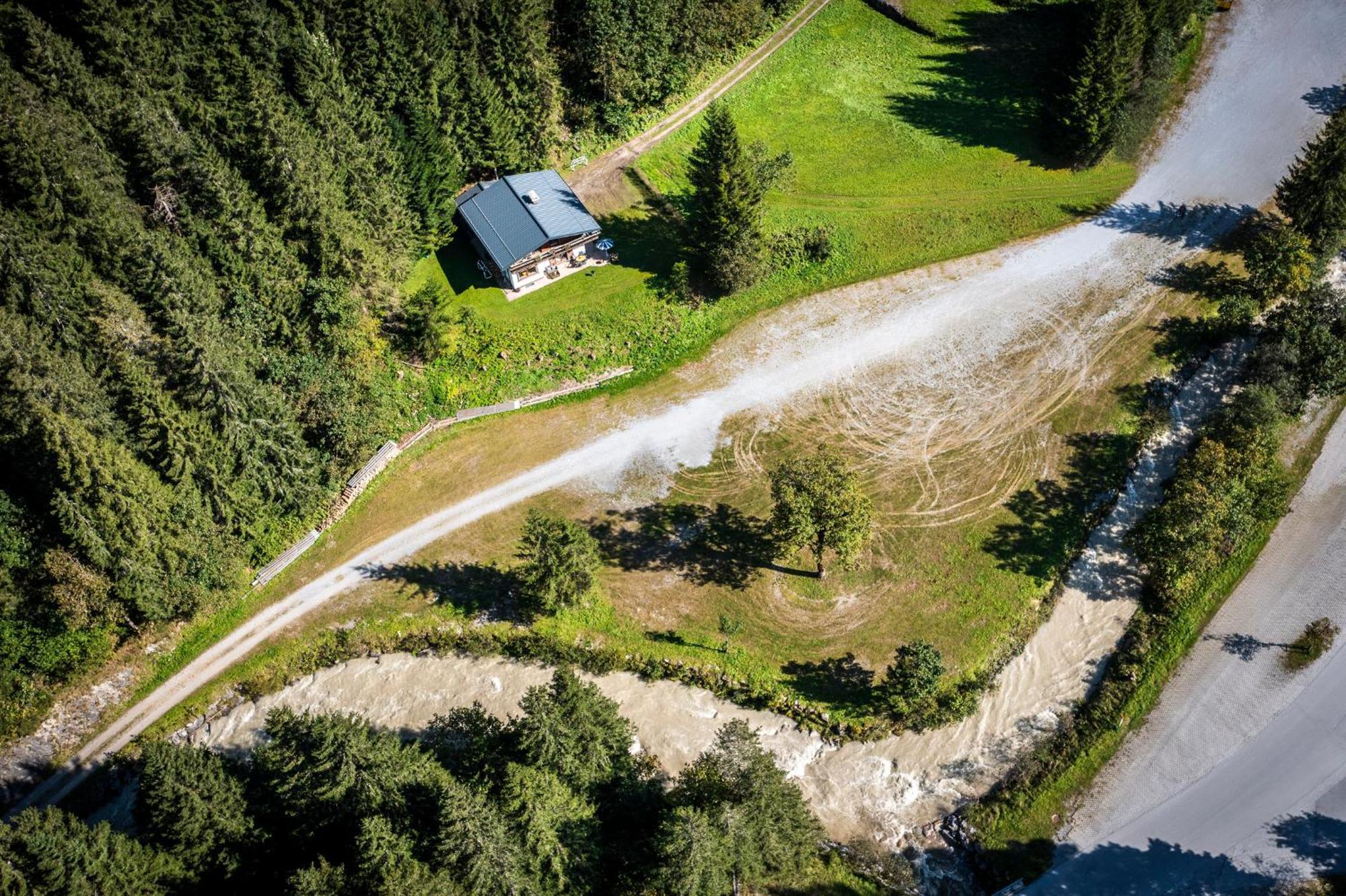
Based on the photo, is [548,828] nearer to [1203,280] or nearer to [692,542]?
[692,542]

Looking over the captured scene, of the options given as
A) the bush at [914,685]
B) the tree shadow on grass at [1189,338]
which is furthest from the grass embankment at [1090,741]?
the tree shadow on grass at [1189,338]

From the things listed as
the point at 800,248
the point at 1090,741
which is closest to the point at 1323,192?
the point at 800,248

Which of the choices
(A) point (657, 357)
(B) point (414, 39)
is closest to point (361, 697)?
(A) point (657, 357)

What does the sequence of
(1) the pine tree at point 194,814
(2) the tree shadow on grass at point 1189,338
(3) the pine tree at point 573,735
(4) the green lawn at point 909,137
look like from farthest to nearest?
(4) the green lawn at point 909,137 → (2) the tree shadow on grass at point 1189,338 → (3) the pine tree at point 573,735 → (1) the pine tree at point 194,814

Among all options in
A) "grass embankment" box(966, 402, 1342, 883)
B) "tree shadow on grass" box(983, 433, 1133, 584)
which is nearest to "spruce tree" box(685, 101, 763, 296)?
"tree shadow on grass" box(983, 433, 1133, 584)

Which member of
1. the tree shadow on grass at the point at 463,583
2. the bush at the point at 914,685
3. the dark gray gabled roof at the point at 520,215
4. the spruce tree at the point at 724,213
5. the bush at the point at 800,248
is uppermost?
the dark gray gabled roof at the point at 520,215

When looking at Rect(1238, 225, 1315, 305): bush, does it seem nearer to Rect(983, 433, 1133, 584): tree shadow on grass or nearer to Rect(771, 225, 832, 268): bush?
Rect(983, 433, 1133, 584): tree shadow on grass

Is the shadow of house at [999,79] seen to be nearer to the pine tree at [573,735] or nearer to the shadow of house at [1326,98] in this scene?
the shadow of house at [1326,98]
